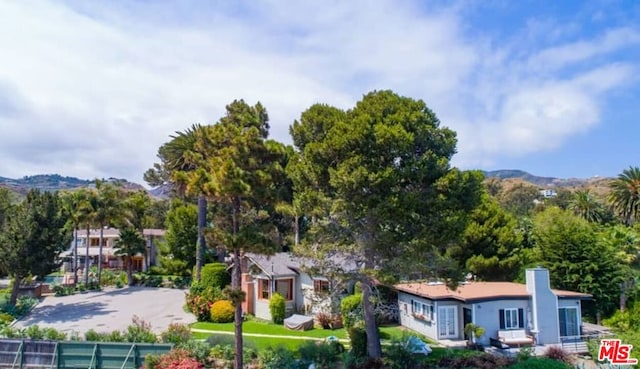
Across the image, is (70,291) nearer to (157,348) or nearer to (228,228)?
(157,348)

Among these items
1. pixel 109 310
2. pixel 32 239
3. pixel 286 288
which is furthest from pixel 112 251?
pixel 286 288

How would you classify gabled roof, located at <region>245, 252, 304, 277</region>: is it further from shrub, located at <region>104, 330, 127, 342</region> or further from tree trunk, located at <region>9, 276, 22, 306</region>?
tree trunk, located at <region>9, 276, 22, 306</region>

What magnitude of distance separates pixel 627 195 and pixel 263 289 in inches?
1472

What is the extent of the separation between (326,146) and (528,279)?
15838 mm

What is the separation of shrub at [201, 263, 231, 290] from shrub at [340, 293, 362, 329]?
11.9 meters

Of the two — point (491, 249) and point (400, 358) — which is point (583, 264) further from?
point (400, 358)

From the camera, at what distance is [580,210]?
2041 inches

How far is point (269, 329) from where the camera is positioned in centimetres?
2761

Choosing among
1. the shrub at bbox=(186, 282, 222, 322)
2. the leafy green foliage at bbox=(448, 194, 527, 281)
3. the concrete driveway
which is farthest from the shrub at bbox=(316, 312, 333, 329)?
the leafy green foliage at bbox=(448, 194, 527, 281)

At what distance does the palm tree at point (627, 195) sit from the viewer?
44.0m

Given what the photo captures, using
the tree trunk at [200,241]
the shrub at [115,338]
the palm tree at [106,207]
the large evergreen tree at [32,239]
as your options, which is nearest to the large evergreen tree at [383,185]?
the shrub at [115,338]

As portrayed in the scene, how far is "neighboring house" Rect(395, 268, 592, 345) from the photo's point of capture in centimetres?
2506

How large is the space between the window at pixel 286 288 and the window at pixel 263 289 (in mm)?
949

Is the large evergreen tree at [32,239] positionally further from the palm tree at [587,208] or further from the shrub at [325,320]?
the palm tree at [587,208]
